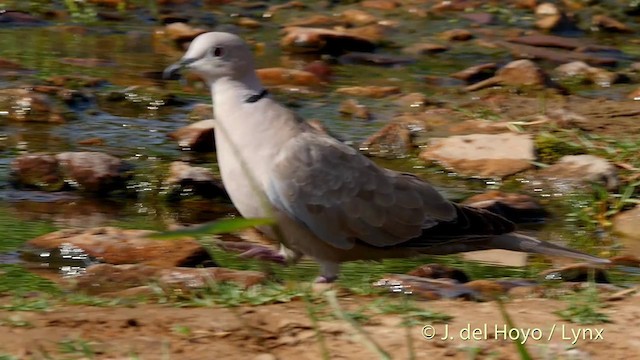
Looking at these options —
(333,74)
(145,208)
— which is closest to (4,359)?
(145,208)

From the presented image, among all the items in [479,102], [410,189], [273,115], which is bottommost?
[479,102]

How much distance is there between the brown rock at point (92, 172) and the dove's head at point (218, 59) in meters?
1.54

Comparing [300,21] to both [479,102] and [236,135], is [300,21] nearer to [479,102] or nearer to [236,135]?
[479,102]

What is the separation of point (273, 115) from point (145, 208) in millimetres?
1741

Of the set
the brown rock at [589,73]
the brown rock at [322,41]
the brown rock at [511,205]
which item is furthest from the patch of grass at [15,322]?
the brown rock at [322,41]

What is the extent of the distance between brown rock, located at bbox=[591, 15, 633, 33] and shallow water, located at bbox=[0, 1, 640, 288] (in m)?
0.30

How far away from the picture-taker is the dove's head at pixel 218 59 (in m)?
5.26

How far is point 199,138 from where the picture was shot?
25.1 ft

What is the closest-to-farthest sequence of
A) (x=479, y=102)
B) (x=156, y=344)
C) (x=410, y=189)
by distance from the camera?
(x=156, y=344), (x=410, y=189), (x=479, y=102)

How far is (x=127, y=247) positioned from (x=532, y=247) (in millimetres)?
→ 1565

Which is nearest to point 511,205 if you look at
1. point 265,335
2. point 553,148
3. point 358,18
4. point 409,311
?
point 553,148

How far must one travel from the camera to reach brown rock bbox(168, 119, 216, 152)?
7.64m

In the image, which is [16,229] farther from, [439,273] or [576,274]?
[576,274]

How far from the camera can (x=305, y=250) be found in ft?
17.0
